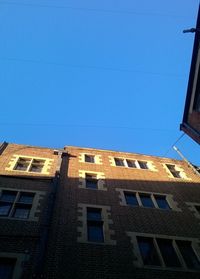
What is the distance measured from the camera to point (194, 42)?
65.0ft

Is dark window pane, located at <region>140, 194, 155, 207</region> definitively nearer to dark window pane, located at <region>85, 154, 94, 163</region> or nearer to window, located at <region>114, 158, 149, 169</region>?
window, located at <region>114, 158, 149, 169</region>

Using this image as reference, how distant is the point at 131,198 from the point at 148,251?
5.35 m

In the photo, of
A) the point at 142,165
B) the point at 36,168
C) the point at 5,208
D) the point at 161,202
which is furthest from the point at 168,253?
the point at 36,168

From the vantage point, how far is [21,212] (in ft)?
54.7

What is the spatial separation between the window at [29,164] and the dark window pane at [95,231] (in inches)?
301

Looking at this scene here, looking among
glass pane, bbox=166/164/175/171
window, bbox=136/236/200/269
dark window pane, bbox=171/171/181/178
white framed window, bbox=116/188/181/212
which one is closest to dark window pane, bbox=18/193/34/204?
white framed window, bbox=116/188/181/212

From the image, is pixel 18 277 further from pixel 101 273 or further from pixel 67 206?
pixel 67 206

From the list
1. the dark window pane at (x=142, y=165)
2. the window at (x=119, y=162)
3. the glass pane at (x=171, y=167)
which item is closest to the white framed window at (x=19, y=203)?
the window at (x=119, y=162)

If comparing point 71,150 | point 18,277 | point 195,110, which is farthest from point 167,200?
point 18,277

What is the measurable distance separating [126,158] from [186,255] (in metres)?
12.7

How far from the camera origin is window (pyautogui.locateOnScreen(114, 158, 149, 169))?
2523 centimetres

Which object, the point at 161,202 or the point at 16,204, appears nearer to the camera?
the point at 16,204

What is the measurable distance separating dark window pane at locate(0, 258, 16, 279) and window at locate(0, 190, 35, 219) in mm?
3505

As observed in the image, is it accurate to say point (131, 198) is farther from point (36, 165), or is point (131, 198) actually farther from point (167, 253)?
point (36, 165)
